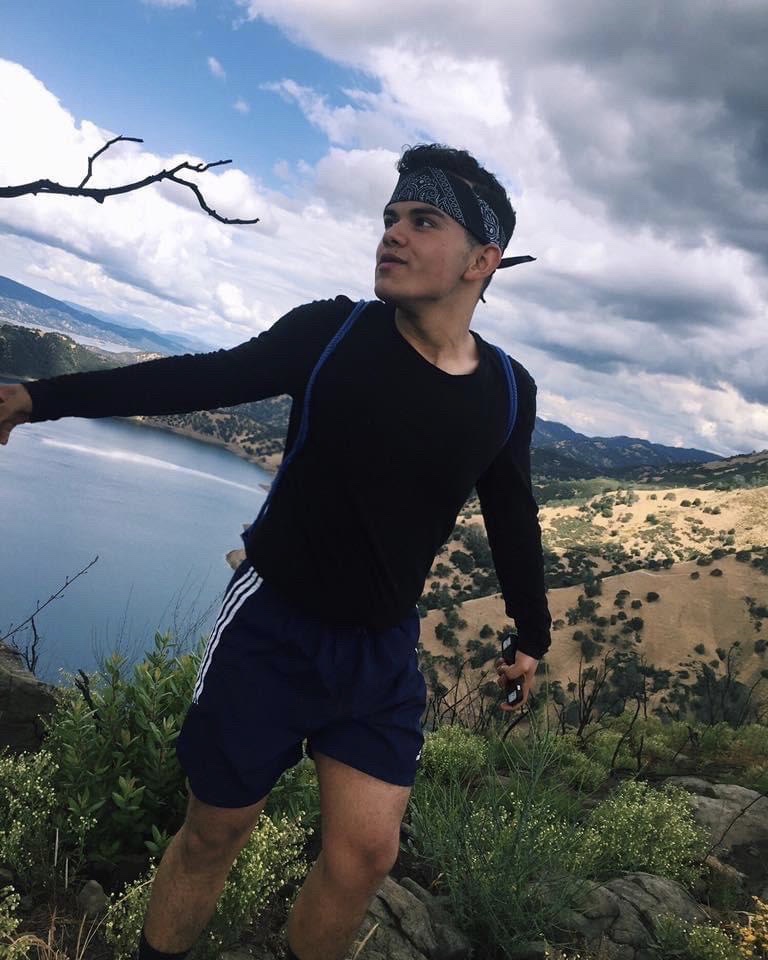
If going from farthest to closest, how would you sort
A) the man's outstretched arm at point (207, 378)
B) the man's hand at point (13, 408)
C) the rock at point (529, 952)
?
the rock at point (529, 952)
the man's outstretched arm at point (207, 378)
the man's hand at point (13, 408)

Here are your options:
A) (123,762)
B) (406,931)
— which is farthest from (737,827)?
(123,762)

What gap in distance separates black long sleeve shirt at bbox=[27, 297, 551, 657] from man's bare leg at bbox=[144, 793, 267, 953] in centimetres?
57

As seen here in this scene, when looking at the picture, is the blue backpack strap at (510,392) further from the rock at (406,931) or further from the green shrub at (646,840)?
the green shrub at (646,840)

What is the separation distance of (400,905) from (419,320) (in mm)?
2099

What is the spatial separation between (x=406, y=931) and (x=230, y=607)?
4.87 ft

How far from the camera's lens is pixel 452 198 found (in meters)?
1.79

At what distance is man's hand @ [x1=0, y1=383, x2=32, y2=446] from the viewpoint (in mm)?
1369

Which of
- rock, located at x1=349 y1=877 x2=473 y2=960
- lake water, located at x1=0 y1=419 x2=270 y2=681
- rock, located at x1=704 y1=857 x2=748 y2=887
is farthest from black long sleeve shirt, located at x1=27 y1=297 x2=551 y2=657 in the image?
lake water, located at x1=0 y1=419 x2=270 y2=681

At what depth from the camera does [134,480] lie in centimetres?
5519

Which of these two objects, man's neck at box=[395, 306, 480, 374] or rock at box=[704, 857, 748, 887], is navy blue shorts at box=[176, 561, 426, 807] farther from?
rock at box=[704, 857, 748, 887]

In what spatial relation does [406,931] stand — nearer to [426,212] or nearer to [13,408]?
[13,408]

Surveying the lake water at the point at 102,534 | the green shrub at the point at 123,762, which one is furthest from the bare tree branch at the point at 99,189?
the lake water at the point at 102,534

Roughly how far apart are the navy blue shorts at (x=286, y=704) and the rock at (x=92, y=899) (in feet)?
Result: 3.13

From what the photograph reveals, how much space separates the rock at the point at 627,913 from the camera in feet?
8.21
